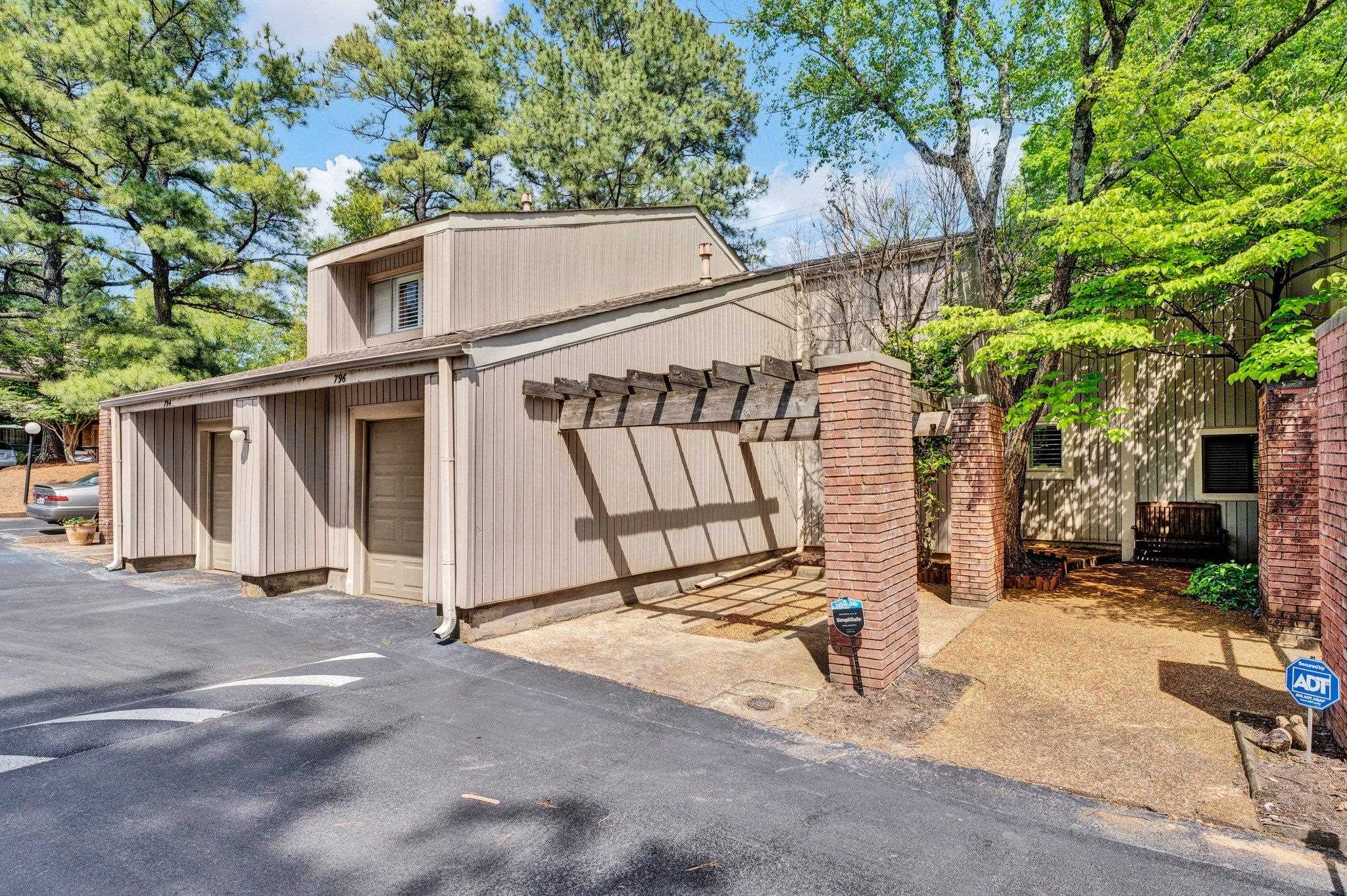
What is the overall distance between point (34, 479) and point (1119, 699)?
30.0 m

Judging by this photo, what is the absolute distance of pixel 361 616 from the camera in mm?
8000

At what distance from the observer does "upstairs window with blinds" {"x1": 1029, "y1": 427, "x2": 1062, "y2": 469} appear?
12000 millimetres

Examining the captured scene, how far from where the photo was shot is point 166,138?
57.8ft

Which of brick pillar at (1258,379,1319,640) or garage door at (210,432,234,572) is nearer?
brick pillar at (1258,379,1319,640)

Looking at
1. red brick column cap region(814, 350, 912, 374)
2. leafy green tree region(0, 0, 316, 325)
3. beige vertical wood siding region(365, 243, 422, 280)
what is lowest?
red brick column cap region(814, 350, 912, 374)

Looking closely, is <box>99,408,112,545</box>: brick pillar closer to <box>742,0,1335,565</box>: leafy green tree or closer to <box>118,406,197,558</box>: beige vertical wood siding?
<box>118,406,197,558</box>: beige vertical wood siding

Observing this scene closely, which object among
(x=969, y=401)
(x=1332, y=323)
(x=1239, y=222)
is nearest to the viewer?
(x=1332, y=323)

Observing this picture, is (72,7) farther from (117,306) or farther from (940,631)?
(940,631)

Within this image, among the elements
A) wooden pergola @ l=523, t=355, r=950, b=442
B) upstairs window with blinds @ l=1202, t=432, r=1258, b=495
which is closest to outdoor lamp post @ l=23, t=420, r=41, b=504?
wooden pergola @ l=523, t=355, r=950, b=442

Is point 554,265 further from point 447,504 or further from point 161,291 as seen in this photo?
point 161,291

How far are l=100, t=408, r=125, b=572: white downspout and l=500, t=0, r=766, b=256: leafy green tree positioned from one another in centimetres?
1411

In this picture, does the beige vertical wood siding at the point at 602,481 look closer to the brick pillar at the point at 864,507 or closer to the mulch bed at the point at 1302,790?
the brick pillar at the point at 864,507

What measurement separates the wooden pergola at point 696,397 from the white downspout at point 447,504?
35.5 inches

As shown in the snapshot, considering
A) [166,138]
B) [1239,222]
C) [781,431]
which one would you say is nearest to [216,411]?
[781,431]
